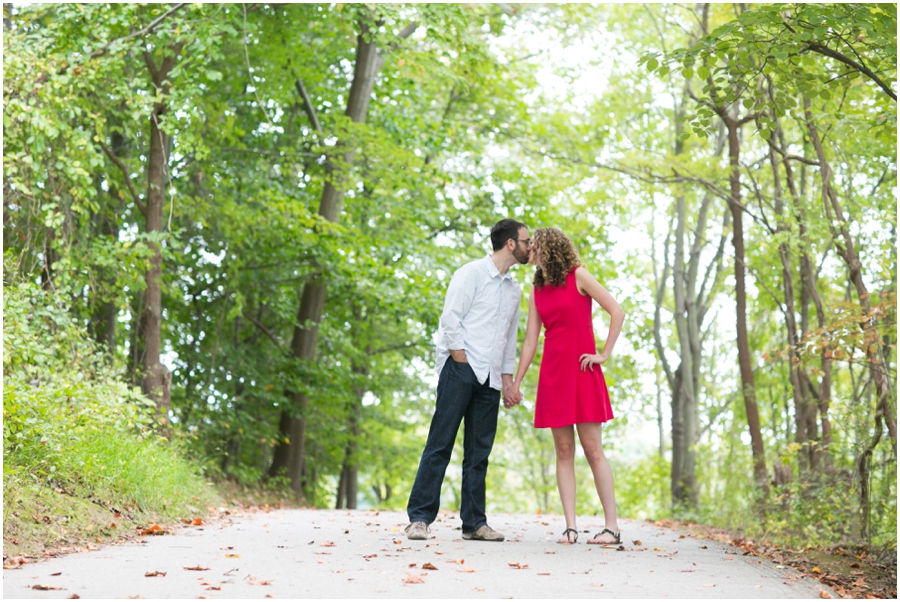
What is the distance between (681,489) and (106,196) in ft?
35.8

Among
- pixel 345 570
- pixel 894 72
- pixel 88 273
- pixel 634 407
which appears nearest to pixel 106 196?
pixel 88 273

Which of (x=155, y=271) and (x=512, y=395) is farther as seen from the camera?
(x=155, y=271)

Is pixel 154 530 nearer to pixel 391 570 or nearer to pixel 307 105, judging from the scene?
pixel 391 570

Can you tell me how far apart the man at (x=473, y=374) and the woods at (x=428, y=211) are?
182 cm

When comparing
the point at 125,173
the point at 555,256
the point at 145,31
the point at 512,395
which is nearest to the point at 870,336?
the point at 555,256

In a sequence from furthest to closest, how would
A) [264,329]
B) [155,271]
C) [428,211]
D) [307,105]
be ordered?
[428,211] < [307,105] < [264,329] < [155,271]

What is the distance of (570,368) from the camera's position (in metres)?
6.04

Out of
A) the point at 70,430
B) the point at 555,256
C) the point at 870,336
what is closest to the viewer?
the point at 870,336

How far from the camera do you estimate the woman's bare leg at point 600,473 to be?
5.98m

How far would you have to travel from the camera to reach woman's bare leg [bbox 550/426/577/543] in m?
6.08

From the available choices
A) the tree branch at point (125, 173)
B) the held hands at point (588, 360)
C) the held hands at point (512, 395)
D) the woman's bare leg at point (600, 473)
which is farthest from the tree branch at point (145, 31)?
the woman's bare leg at point (600, 473)

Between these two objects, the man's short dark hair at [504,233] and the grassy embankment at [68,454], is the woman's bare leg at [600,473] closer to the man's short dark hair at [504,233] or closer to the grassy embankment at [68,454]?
the man's short dark hair at [504,233]

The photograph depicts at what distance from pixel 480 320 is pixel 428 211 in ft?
29.6


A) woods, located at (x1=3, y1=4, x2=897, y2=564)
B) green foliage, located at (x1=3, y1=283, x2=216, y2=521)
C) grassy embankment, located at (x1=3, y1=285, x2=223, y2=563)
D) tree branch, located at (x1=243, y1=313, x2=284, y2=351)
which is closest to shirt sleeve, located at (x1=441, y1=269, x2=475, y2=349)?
woods, located at (x1=3, y1=4, x2=897, y2=564)
